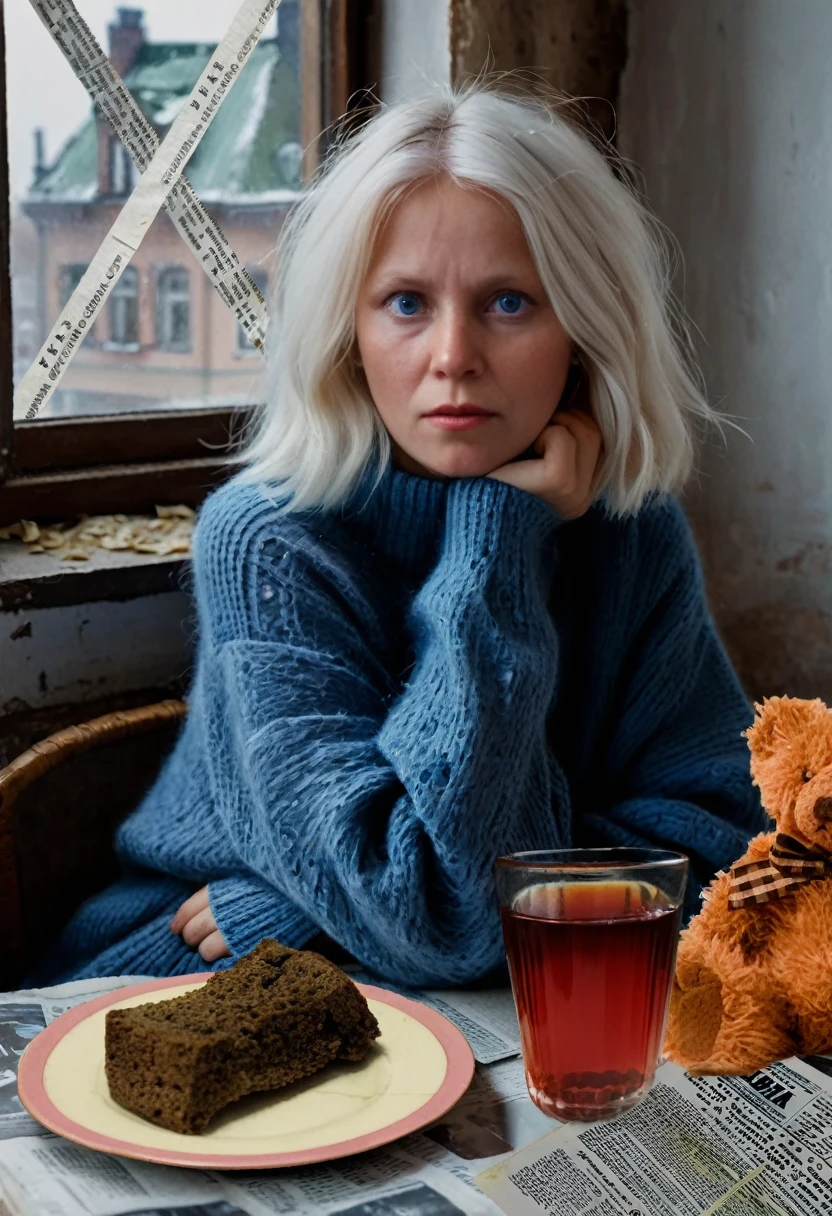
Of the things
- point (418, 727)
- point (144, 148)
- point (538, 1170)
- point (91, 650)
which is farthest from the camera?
point (144, 148)

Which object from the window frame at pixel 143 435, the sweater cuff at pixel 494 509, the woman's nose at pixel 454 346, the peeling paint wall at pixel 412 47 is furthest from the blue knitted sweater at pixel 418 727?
the peeling paint wall at pixel 412 47

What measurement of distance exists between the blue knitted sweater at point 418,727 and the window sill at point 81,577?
7.3 inches

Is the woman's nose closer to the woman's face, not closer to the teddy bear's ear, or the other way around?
the woman's face

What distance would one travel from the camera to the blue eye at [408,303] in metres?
1.13

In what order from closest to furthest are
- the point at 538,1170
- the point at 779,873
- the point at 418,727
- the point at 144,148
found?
the point at 538,1170 → the point at 779,873 → the point at 418,727 → the point at 144,148

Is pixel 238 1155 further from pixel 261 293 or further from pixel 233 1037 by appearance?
pixel 261 293

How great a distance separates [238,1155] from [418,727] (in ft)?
1.28

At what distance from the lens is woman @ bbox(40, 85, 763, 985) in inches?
41.9

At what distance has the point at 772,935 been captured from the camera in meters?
0.89

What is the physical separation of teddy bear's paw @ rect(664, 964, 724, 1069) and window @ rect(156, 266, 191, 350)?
1030 mm

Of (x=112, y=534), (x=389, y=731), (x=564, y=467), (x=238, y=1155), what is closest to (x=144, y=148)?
(x=112, y=534)

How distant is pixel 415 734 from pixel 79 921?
1.44 ft

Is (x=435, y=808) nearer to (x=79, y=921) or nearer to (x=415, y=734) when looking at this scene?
(x=415, y=734)

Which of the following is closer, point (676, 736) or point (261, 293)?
point (676, 736)
